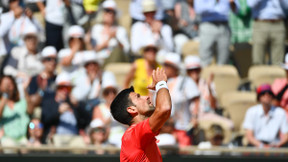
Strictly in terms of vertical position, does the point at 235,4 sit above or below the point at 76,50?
above

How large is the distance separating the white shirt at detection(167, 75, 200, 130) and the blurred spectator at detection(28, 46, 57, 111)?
1.58 meters

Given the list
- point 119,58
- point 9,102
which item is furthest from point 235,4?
point 9,102

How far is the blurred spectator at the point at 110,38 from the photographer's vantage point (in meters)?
9.55

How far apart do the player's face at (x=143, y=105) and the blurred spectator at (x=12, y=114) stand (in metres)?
3.68

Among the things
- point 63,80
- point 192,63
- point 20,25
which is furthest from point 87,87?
point 20,25

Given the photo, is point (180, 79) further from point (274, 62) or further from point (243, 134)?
point (274, 62)

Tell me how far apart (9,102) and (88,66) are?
3.83 feet

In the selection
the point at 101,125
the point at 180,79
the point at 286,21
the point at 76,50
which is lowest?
the point at 101,125

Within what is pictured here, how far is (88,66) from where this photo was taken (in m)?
8.90

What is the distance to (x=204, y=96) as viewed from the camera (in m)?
8.59

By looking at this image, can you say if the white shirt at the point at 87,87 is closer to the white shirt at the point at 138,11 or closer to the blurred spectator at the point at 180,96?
the blurred spectator at the point at 180,96

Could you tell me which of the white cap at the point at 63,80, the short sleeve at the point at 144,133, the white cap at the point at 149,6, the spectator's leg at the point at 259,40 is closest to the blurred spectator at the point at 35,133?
the white cap at the point at 63,80

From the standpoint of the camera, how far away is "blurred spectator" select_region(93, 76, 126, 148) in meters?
7.99

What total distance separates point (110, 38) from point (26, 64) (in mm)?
1254
